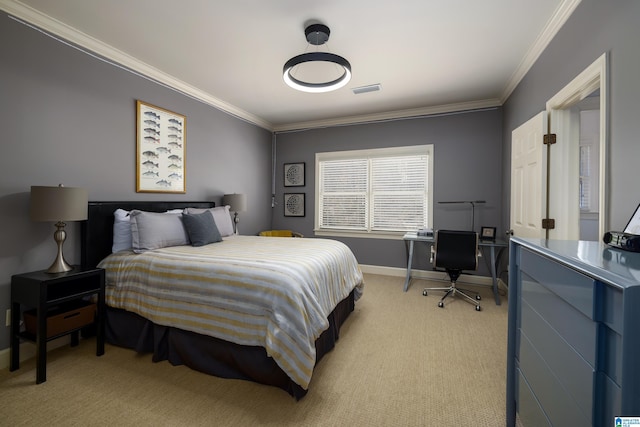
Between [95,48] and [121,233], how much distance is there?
5.81ft

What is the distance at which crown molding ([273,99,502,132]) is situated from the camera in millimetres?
3971

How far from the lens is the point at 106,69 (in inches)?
104

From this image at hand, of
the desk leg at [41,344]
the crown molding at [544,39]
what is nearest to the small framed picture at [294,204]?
the crown molding at [544,39]

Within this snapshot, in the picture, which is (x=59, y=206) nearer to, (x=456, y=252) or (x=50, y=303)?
(x=50, y=303)

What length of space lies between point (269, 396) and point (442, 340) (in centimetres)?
160

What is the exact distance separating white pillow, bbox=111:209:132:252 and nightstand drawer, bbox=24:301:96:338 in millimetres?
521

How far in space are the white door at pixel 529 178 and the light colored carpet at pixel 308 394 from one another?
1.17 meters

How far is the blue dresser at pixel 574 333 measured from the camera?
0.64 meters

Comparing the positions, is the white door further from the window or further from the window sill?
the window sill

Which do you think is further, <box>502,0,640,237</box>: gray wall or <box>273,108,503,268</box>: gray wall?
<box>273,108,503,268</box>: gray wall

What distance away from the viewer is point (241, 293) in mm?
1769

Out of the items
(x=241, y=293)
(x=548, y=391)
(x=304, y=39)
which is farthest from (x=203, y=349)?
(x=304, y=39)

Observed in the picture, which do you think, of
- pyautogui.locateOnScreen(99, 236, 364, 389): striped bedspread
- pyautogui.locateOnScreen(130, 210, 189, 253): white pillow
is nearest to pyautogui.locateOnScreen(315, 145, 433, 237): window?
pyautogui.locateOnScreen(99, 236, 364, 389): striped bedspread

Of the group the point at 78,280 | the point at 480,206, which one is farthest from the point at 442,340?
the point at 78,280
